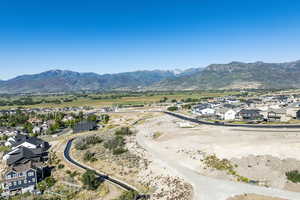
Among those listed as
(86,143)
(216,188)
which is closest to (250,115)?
(216,188)

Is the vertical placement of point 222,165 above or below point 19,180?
above

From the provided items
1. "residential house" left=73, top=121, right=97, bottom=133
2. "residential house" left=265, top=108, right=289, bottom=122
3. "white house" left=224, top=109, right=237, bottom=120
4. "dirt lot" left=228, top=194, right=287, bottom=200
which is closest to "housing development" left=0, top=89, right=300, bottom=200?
"dirt lot" left=228, top=194, right=287, bottom=200

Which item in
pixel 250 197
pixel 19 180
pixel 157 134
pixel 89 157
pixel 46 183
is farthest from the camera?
pixel 157 134

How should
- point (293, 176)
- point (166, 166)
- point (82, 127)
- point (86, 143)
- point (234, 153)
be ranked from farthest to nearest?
point (82, 127), point (86, 143), point (234, 153), point (166, 166), point (293, 176)

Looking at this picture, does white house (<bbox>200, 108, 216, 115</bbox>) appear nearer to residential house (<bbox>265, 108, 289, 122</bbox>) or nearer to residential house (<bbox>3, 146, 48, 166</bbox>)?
residential house (<bbox>265, 108, 289, 122</bbox>)

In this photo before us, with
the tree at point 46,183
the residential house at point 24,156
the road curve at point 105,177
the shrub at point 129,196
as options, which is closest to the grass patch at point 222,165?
the road curve at point 105,177

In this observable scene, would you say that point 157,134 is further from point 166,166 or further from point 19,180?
point 19,180

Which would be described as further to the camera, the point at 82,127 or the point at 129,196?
the point at 82,127

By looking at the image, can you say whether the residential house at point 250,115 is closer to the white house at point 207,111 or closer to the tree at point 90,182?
the white house at point 207,111
